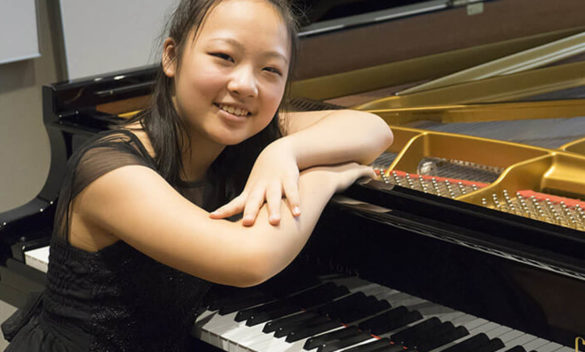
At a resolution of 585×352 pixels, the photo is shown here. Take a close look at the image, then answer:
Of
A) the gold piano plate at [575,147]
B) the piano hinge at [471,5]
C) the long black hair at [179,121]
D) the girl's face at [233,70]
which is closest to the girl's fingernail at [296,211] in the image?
the girl's face at [233,70]

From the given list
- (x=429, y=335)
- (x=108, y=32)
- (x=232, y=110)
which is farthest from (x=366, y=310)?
(x=108, y=32)

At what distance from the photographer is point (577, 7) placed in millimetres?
3277

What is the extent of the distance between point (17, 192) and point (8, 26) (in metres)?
0.85

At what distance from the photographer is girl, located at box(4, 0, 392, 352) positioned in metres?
1.37

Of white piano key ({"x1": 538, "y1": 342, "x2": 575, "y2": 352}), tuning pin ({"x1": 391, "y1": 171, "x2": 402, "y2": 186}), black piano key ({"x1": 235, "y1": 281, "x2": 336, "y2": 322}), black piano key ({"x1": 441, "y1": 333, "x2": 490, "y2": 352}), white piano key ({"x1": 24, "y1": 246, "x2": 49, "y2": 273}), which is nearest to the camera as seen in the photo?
white piano key ({"x1": 538, "y1": 342, "x2": 575, "y2": 352})

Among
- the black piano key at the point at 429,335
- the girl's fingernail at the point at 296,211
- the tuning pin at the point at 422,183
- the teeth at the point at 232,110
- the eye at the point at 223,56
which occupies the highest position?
the eye at the point at 223,56

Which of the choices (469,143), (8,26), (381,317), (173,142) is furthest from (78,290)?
(8,26)

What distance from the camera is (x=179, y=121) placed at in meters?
1.63

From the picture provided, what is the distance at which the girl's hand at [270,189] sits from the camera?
1.38 m

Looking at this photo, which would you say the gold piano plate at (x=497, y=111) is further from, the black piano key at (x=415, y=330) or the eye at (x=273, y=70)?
the black piano key at (x=415, y=330)

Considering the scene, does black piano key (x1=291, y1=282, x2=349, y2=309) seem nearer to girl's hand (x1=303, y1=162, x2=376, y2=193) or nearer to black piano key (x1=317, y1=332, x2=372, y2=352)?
black piano key (x1=317, y1=332, x2=372, y2=352)

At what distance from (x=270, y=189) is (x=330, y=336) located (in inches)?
14.1

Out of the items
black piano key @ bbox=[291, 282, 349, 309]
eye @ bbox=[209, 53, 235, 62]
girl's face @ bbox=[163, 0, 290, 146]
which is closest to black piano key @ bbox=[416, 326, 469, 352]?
black piano key @ bbox=[291, 282, 349, 309]

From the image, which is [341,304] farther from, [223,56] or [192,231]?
[223,56]
